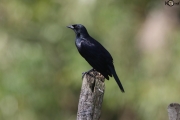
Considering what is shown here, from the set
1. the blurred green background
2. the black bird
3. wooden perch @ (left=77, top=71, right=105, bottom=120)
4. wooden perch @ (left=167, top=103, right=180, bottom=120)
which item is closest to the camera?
wooden perch @ (left=167, top=103, right=180, bottom=120)

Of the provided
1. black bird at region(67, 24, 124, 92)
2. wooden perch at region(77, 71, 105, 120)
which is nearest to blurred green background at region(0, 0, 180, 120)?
black bird at region(67, 24, 124, 92)

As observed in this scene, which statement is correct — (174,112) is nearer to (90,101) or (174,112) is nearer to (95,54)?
(90,101)

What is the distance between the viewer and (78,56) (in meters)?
11.6

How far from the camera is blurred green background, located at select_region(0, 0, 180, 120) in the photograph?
10758 mm

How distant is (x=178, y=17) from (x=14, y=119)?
4.14 m

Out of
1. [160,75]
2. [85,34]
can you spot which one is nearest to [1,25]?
[160,75]

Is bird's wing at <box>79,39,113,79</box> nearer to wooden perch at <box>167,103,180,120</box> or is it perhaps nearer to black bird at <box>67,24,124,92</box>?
black bird at <box>67,24,124,92</box>

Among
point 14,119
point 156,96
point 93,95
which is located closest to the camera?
point 93,95

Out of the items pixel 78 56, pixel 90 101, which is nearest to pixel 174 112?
pixel 90 101

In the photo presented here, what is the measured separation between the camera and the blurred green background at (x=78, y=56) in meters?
10.8

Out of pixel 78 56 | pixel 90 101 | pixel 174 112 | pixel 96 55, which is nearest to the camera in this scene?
pixel 174 112

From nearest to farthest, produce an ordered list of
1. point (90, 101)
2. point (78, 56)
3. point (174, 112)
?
point (174, 112) → point (90, 101) → point (78, 56)

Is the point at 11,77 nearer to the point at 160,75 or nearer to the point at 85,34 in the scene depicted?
the point at 160,75

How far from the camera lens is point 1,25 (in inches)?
478
